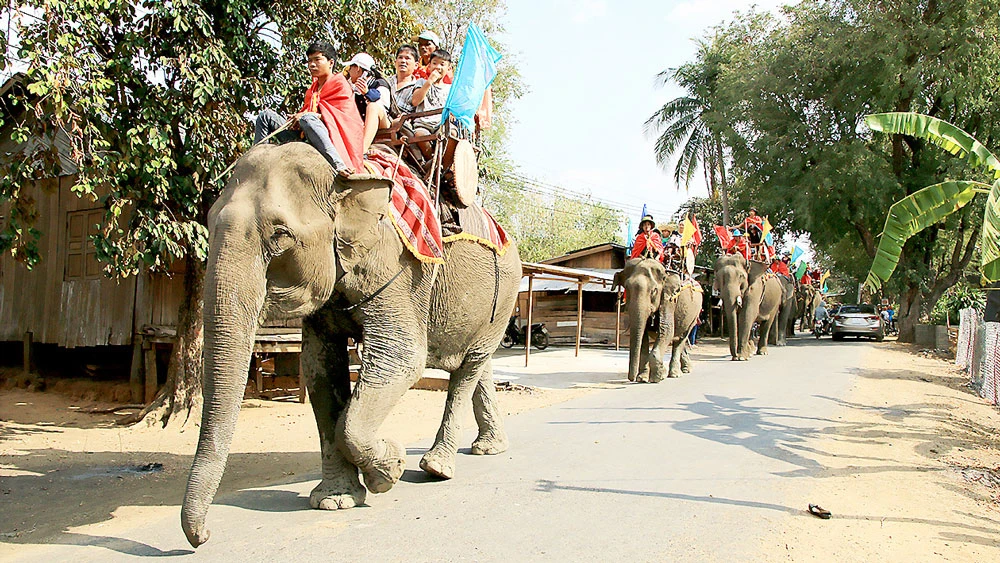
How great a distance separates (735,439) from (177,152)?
6.84 meters

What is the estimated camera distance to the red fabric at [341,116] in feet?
15.2

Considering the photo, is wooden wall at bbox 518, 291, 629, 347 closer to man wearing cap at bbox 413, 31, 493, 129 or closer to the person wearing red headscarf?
man wearing cap at bbox 413, 31, 493, 129

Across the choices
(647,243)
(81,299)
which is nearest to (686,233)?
(647,243)

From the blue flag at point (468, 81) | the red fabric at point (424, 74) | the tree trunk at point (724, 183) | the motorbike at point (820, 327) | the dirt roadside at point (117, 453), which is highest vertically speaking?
the tree trunk at point (724, 183)

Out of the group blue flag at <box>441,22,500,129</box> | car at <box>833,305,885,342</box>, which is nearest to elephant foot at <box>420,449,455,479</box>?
blue flag at <box>441,22,500,129</box>

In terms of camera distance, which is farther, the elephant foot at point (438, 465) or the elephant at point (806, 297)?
the elephant at point (806, 297)

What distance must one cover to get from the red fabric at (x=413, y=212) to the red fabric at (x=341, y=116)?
10.6 inches

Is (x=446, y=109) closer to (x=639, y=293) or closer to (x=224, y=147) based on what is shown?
(x=224, y=147)

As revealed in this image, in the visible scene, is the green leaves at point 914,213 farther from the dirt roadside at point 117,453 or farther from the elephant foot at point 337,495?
the elephant foot at point 337,495

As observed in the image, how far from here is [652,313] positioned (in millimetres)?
13273

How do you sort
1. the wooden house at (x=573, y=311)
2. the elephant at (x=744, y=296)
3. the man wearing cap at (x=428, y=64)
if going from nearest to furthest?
1. the man wearing cap at (x=428, y=64)
2. the elephant at (x=744, y=296)
3. the wooden house at (x=573, y=311)

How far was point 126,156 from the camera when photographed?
8.02 metres

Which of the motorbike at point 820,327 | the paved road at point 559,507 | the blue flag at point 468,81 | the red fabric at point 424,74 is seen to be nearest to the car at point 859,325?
the motorbike at point 820,327

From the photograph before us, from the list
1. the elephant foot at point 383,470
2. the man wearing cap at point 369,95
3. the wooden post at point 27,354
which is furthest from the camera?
the wooden post at point 27,354
